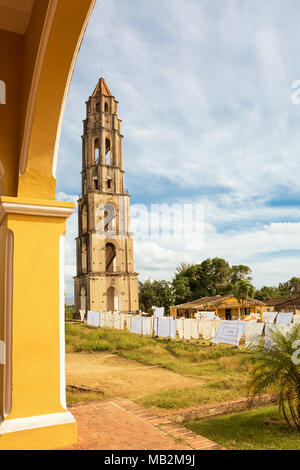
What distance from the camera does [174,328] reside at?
45.9 feet

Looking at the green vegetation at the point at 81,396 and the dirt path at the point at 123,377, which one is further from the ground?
the green vegetation at the point at 81,396

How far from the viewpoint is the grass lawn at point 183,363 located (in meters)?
5.59

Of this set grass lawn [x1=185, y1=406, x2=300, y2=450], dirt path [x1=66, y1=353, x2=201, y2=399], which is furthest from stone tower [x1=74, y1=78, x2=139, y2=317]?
grass lawn [x1=185, y1=406, x2=300, y2=450]

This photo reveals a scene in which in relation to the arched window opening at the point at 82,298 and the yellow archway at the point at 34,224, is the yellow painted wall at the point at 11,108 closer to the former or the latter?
the yellow archway at the point at 34,224

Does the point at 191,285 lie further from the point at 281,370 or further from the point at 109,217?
the point at 281,370

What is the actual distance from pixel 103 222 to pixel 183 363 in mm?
27715

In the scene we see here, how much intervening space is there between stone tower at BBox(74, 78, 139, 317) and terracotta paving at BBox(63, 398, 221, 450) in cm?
2937

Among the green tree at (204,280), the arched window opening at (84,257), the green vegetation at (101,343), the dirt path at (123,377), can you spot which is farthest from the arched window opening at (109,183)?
the dirt path at (123,377)

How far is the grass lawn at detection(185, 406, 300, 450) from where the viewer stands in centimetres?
381

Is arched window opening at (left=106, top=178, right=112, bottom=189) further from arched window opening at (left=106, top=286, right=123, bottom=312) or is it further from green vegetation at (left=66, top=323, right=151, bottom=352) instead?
green vegetation at (left=66, top=323, right=151, bottom=352)

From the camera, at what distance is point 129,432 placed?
3.39 meters

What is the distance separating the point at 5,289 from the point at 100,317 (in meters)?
19.1

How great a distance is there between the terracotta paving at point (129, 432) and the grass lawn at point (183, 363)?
1346mm
